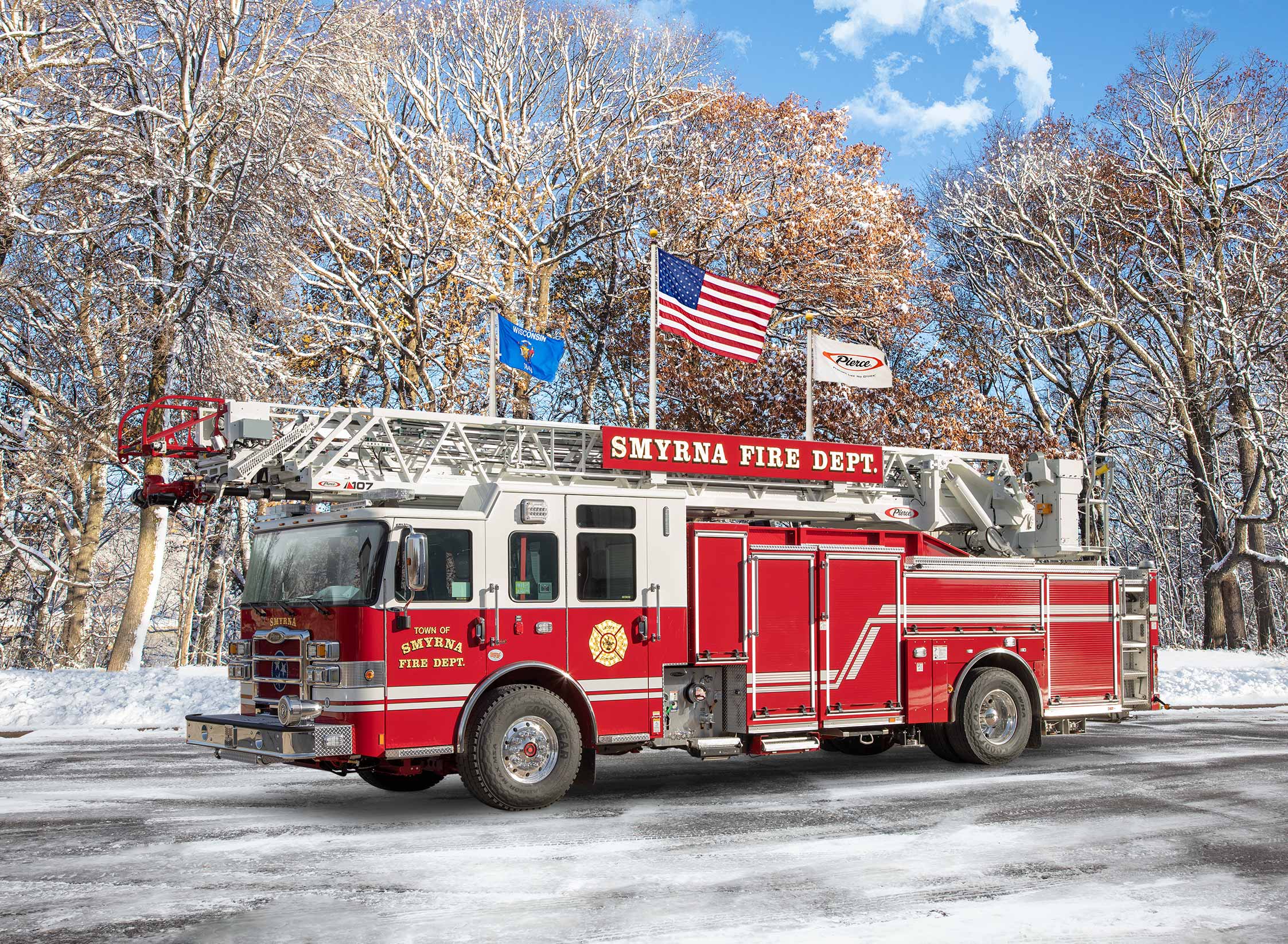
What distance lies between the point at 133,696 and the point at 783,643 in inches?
423

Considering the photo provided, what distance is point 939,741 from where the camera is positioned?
13.1 m

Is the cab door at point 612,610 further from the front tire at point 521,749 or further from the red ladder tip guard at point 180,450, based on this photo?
the red ladder tip guard at point 180,450

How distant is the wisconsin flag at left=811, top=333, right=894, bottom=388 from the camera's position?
16.5 meters

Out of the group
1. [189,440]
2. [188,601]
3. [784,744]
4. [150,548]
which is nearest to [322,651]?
[189,440]

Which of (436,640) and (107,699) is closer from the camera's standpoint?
(436,640)

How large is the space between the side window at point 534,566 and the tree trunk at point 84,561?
1762 cm

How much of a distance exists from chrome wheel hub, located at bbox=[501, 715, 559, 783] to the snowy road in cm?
34

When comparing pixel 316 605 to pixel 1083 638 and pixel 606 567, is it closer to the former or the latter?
pixel 606 567

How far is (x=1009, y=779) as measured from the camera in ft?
39.4

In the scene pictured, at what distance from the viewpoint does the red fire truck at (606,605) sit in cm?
954

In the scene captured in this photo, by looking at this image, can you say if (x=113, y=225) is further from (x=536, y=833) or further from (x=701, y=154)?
(x=536, y=833)

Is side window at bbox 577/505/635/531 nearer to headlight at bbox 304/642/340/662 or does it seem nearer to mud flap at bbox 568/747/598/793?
mud flap at bbox 568/747/598/793

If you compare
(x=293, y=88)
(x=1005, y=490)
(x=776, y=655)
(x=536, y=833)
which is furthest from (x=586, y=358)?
(x=536, y=833)

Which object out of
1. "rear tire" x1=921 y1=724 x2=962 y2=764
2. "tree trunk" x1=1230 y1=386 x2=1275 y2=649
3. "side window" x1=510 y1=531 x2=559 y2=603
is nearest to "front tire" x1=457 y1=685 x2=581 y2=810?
"side window" x1=510 y1=531 x2=559 y2=603
